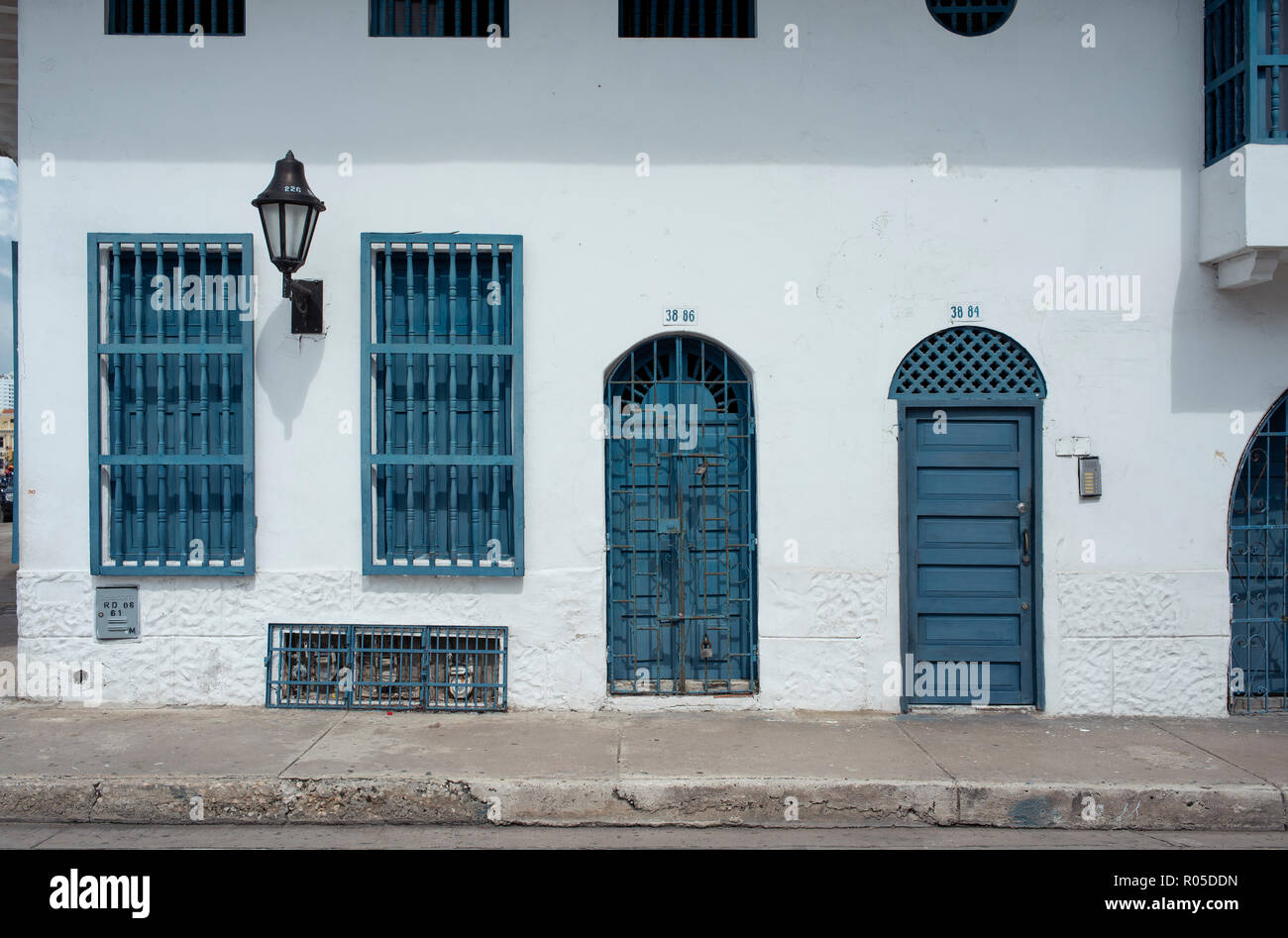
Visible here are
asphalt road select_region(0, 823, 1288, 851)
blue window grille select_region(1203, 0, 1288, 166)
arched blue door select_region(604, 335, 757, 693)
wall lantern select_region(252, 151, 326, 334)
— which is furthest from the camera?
arched blue door select_region(604, 335, 757, 693)

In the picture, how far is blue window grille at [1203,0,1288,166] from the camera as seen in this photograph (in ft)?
20.2

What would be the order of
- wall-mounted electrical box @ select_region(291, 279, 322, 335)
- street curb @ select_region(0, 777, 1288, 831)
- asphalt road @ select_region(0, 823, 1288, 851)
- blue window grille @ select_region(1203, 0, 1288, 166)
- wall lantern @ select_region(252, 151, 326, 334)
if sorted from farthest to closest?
wall-mounted electrical box @ select_region(291, 279, 322, 335)
blue window grille @ select_region(1203, 0, 1288, 166)
wall lantern @ select_region(252, 151, 326, 334)
street curb @ select_region(0, 777, 1288, 831)
asphalt road @ select_region(0, 823, 1288, 851)

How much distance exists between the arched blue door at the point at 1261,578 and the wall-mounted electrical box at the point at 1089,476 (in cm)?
102

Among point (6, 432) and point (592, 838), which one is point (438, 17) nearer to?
point (592, 838)

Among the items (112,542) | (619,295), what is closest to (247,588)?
(112,542)

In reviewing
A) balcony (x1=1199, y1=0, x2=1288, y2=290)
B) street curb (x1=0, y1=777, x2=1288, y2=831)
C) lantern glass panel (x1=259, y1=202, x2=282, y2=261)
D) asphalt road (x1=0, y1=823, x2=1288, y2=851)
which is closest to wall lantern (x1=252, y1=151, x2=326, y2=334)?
lantern glass panel (x1=259, y1=202, x2=282, y2=261)

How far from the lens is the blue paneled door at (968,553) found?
6656mm

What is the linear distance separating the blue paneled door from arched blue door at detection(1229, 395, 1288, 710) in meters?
1.42

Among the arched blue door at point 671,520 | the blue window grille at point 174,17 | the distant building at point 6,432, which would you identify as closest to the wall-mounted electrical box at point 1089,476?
the arched blue door at point 671,520

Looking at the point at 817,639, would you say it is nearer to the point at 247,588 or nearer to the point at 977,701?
the point at 977,701

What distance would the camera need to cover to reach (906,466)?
6621 mm

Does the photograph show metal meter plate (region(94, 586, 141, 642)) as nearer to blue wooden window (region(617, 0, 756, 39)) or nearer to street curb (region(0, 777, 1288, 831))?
street curb (region(0, 777, 1288, 831))

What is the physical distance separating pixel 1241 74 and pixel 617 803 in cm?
575

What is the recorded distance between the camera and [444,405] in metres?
6.66
